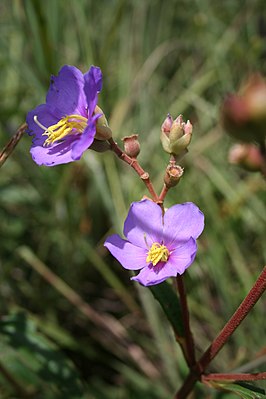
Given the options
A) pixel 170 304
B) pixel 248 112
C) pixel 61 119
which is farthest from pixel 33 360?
pixel 248 112

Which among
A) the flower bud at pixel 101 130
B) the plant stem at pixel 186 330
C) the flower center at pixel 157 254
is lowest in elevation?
the plant stem at pixel 186 330

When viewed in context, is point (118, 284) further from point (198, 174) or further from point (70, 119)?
point (70, 119)

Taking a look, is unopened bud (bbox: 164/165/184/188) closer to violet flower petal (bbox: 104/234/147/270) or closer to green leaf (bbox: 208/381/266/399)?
violet flower petal (bbox: 104/234/147/270)

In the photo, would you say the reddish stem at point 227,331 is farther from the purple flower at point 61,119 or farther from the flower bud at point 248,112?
the purple flower at point 61,119

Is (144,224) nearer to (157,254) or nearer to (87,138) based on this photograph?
(157,254)

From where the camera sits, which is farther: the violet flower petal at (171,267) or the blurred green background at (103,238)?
the blurred green background at (103,238)

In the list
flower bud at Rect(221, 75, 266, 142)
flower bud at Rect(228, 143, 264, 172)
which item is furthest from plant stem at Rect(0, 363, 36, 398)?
flower bud at Rect(221, 75, 266, 142)

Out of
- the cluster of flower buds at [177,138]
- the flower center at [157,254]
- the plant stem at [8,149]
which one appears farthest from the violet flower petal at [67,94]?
the flower center at [157,254]
